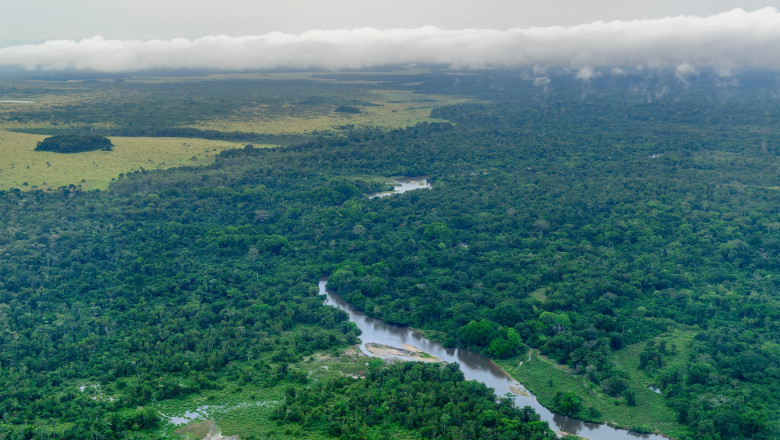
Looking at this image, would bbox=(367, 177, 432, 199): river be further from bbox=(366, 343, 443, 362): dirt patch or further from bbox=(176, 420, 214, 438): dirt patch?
bbox=(176, 420, 214, 438): dirt patch

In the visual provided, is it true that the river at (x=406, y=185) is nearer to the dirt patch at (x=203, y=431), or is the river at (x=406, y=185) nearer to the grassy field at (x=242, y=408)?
the grassy field at (x=242, y=408)

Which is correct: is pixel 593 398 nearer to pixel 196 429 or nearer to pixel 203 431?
pixel 203 431

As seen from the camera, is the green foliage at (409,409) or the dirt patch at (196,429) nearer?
the green foliage at (409,409)

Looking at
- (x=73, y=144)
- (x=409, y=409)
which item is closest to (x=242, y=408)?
(x=409, y=409)

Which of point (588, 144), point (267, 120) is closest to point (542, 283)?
point (588, 144)

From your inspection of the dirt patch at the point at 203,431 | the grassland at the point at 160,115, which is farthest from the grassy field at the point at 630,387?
the grassland at the point at 160,115

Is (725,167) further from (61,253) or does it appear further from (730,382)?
(61,253)
